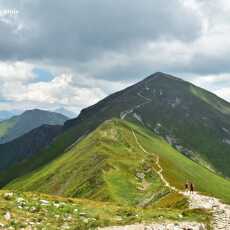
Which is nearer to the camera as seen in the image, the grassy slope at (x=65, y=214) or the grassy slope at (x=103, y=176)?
the grassy slope at (x=65, y=214)

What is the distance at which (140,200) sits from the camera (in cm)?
10062

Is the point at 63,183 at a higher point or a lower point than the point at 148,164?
lower

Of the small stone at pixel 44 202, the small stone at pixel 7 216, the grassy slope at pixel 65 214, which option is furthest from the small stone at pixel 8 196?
the small stone at pixel 7 216

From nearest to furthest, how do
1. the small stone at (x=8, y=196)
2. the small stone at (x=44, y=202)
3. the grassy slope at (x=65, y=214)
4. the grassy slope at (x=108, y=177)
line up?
1. the grassy slope at (x=65, y=214)
2. the small stone at (x=44, y=202)
3. the small stone at (x=8, y=196)
4. the grassy slope at (x=108, y=177)

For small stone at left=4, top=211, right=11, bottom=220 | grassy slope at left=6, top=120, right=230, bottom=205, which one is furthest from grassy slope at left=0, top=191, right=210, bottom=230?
grassy slope at left=6, top=120, right=230, bottom=205

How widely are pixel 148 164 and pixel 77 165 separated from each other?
4002 cm

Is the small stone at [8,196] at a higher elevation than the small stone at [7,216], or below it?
higher

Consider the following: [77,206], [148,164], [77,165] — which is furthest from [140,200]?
[77,165]

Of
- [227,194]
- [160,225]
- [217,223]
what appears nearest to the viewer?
[160,225]

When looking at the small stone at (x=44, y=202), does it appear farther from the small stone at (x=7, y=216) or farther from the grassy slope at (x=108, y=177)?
the grassy slope at (x=108, y=177)

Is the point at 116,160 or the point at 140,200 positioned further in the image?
the point at 116,160

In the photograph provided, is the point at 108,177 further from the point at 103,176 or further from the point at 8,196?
the point at 8,196

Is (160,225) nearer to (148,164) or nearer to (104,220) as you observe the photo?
(104,220)

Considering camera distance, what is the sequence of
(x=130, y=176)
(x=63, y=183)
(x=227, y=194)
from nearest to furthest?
(x=130, y=176), (x=63, y=183), (x=227, y=194)
